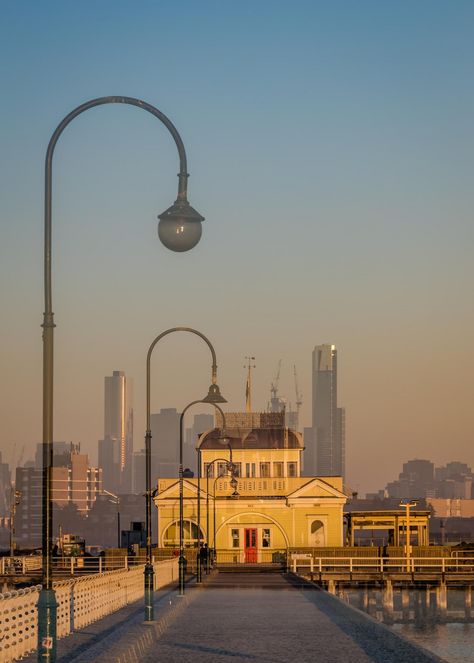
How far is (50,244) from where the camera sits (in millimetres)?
22312

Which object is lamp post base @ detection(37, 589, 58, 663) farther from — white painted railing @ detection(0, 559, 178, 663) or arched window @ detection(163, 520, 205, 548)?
arched window @ detection(163, 520, 205, 548)

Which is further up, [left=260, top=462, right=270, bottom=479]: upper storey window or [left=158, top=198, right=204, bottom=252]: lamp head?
[left=158, top=198, right=204, bottom=252]: lamp head

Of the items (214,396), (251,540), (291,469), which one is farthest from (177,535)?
(214,396)

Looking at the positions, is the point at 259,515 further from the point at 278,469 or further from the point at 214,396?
the point at 214,396

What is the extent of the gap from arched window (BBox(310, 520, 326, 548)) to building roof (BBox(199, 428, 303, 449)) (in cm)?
868

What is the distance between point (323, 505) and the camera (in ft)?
341

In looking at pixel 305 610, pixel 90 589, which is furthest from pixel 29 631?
pixel 305 610

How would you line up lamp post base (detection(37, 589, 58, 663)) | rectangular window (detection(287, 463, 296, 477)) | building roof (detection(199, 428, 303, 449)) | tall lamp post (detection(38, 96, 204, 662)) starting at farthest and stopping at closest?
building roof (detection(199, 428, 303, 449)) < rectangular window (detection(287, 463, 296, 477)) < tall lamp post (detection(38, 96, 204, 662)) < lamp post base (detection(37, 589, 58, 663))

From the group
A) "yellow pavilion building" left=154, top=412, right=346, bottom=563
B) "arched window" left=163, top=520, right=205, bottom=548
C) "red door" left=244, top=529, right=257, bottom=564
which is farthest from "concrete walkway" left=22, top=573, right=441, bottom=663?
"red door" left=244, top=529, right=257, bottom=564

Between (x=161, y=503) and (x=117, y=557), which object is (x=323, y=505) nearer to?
(x=161, y=503)

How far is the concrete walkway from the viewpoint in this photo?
27828mm

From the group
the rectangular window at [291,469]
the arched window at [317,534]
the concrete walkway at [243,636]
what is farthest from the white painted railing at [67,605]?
the rectangular window at [291,469]

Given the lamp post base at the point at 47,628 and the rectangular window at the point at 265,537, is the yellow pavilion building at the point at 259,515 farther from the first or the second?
the lamp post base at the point at 47,628

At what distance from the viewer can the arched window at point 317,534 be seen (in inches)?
4085
